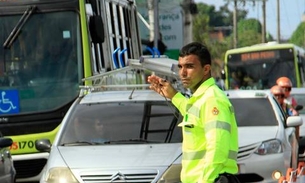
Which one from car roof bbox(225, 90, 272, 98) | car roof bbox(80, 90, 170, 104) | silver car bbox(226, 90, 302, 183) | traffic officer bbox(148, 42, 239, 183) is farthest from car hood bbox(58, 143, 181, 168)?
car roof bbox(225, 90, 272, 98)

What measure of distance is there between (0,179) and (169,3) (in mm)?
29326

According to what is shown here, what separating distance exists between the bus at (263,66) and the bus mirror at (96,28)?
18838mm

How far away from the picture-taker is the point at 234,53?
109 ft

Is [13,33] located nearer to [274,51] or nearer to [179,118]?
[179,118]

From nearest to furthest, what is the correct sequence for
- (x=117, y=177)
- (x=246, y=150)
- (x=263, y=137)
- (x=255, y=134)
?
(x=117, y=177), (x=246, y=150), (x=263, y=137), (x=255, y=134)

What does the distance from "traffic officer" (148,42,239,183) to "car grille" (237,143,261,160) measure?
6850mm

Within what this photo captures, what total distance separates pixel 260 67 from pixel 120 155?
23275 millimetres

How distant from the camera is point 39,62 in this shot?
46.3 feet

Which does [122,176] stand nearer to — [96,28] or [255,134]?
[255,134]

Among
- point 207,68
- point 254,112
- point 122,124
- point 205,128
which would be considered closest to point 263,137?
point 254,112

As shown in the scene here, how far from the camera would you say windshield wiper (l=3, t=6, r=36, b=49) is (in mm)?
13914

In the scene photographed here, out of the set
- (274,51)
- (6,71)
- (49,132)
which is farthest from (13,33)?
(274,51)

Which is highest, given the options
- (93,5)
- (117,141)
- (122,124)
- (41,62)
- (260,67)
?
(93,5)

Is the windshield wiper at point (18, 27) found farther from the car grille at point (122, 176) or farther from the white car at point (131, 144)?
the car grille at point (122, 176)
